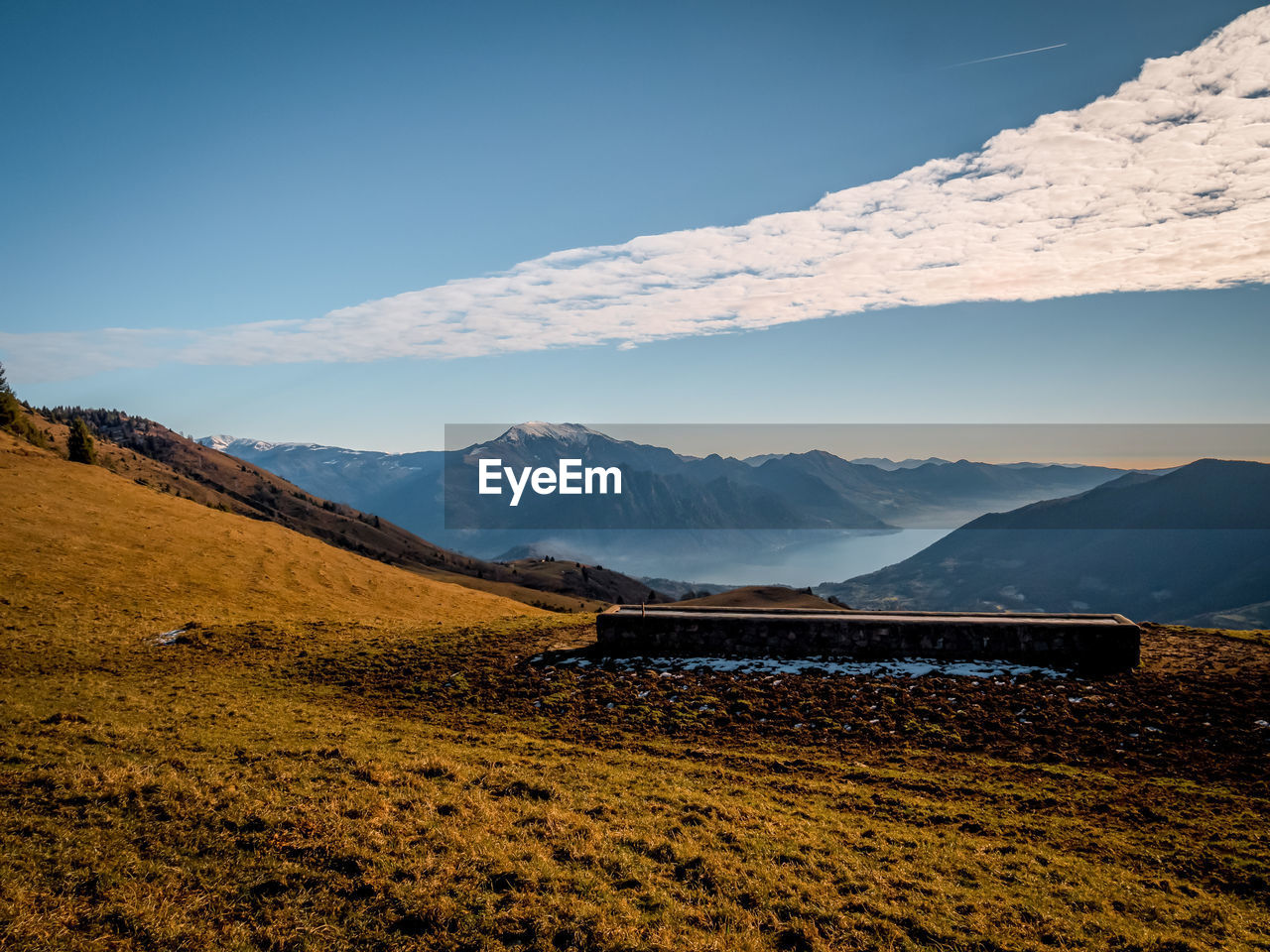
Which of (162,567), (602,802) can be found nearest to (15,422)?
(162,567)

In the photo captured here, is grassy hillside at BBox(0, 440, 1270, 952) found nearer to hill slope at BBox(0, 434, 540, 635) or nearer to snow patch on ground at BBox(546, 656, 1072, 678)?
snow patch on ground at BBox(546, 656, 1072, 678)

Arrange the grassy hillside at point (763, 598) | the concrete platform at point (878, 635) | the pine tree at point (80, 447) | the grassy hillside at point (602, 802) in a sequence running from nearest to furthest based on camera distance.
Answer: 1. the grassy hillside at point (602, 802)
2. the concrete platform at point (878, 635)
3. the pine tree at point (80, 447)
4. the grassy hillside at point (763, 598)

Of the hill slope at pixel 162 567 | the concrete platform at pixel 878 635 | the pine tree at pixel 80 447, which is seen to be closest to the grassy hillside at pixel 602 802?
the concrete platform at pixel 878 635

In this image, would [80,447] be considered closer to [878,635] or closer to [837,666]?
[837,666]

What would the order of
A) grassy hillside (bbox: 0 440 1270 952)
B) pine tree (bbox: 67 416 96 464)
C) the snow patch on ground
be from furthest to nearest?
pine tree (bbox: 67 416 96 464)
the snow patch on ground
grassy hillside (bbox: 0 440 1270 952)

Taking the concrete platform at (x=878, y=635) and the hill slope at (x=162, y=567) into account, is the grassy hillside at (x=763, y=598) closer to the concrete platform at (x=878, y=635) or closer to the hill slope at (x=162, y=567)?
the hill slope at (x=162, y=567)

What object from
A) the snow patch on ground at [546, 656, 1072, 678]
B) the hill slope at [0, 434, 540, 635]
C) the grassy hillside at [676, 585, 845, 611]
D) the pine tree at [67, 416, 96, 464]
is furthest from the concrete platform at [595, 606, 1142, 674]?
the pine tree at [67, 416, 96, 464]
